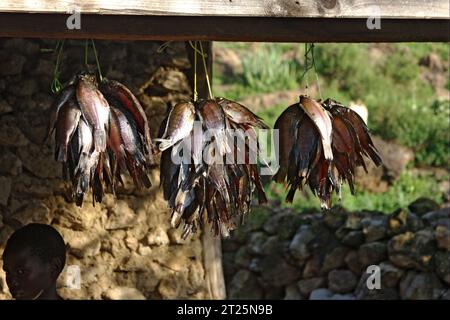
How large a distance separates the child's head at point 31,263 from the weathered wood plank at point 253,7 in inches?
59.9

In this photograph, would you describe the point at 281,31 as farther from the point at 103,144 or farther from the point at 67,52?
the point at 67,52

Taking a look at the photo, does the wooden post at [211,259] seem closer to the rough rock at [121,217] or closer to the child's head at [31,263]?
the rough rock at [121,217]

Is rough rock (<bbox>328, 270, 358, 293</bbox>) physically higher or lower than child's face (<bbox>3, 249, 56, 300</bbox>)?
higher

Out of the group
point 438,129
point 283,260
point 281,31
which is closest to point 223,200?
point 281,31

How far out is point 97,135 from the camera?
12.1 feet

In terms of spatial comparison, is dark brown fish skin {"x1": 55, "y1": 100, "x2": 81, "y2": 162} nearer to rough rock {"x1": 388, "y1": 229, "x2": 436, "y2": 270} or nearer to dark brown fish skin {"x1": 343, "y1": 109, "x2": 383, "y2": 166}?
dark brown fish skin {"x1": 343, "y1": 109, "x2": 383, "y2": 166}

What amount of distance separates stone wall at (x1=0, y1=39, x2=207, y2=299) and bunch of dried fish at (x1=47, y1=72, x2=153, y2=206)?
4.85 ft

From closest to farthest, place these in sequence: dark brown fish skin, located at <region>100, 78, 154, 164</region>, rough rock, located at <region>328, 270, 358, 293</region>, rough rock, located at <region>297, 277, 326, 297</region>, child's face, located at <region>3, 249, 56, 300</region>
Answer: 1. dark brown fish skin, located at <region>100, 78, 154, 164</region>
2. child's face, located at <region>3, 249, 56, 300</region>
3. rough rock, located at <region>328, 270, 358, 293</region>
4. rough rock, located at <region>297, 277, 326, 297</region>

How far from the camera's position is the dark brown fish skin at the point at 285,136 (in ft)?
13.0

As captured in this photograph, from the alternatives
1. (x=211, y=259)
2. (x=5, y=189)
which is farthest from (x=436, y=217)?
(x=5, y=189)

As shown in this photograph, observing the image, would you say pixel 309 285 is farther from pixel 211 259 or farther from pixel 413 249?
pixel 211 259

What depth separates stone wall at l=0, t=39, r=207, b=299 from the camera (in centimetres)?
521

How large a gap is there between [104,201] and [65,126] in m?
1.79

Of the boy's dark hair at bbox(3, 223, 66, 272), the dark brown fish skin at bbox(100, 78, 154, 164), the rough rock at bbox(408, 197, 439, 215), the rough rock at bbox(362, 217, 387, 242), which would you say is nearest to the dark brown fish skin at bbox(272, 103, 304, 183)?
the dark brown fish skin at bbox(100, 78, 154, 164)
